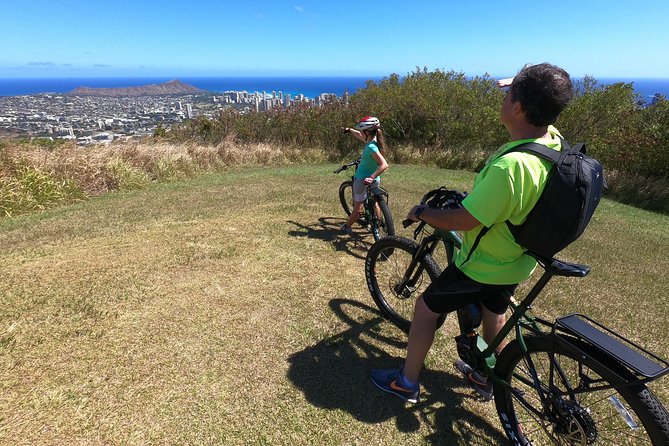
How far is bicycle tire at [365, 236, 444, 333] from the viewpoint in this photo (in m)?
3.43

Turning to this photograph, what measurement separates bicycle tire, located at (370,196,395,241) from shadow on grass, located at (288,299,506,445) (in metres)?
1.99

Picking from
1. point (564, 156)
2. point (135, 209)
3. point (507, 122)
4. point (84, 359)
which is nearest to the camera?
point (564, 156)

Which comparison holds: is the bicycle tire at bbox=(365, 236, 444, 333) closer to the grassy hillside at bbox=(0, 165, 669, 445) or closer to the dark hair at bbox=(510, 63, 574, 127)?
the grassy hillside at bbox=(0, 165, 669, 445)

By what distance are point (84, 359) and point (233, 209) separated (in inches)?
189

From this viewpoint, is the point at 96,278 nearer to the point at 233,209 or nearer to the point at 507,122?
the point at 233,209

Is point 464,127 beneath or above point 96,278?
above

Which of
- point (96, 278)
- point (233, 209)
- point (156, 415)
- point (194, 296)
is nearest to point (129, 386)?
point (156, 415)

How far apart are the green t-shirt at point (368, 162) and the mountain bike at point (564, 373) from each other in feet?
8.68

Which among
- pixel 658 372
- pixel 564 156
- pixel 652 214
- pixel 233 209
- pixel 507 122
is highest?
pixel 507 122

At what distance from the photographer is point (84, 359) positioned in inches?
125

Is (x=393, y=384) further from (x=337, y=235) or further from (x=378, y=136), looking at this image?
(x=378, y=136)

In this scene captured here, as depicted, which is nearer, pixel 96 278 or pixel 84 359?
pixel 84 359

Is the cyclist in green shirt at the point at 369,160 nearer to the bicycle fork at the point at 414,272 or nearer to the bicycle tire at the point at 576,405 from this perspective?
the bicycle fork at the point at 414,272

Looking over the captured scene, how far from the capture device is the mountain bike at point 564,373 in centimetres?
181
